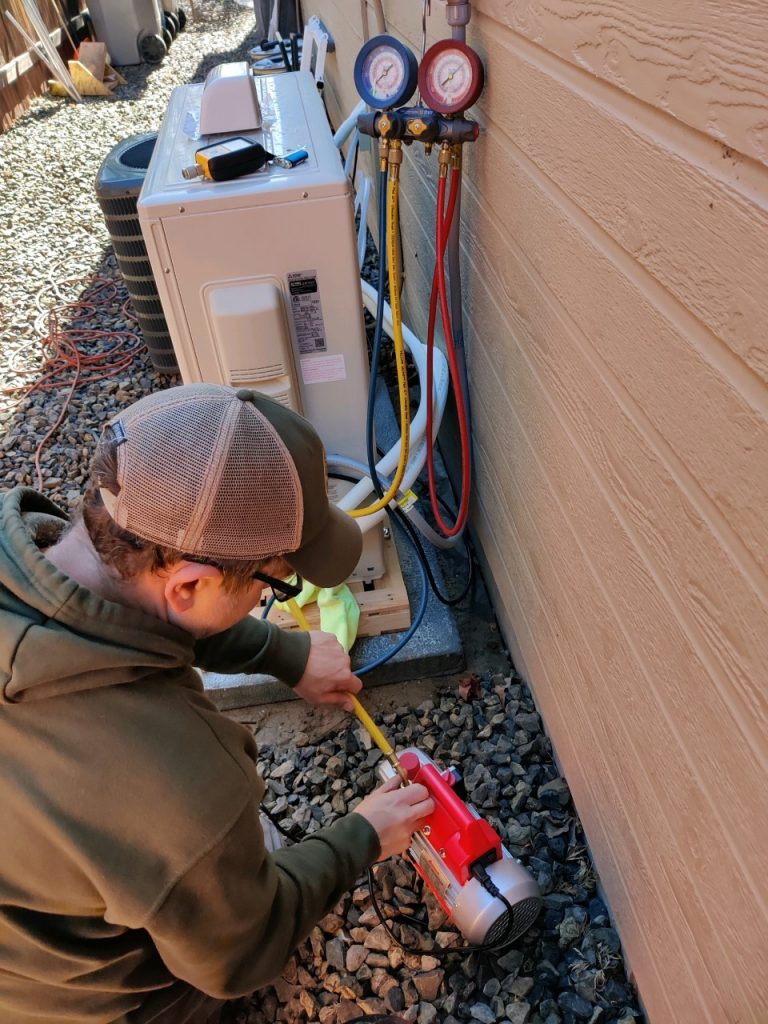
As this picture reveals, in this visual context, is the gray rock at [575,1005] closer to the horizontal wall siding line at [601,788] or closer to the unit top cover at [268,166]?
the horizontal wall siding line at [601,788]

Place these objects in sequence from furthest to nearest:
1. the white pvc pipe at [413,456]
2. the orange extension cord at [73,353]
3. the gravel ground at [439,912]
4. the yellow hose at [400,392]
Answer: the orange extension cord at [73,353]
the white pvc pipe at [413,456]
the yellow hose at [400,392]
the gravel ground at [439,912]

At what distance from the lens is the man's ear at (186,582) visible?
1021 mm

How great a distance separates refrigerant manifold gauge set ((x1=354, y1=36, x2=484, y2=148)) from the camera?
5.52 ft

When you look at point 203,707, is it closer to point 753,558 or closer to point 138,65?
point 753,558

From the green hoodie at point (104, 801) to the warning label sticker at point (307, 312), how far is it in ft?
3.16

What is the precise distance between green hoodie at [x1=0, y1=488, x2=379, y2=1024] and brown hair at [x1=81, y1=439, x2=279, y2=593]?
0.21ft

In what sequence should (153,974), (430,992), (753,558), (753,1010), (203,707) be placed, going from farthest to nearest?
(430,992) → (153,974) → (203,707) → (753,1010) → (753,558)

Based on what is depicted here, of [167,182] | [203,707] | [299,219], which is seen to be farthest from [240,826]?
[167,182]

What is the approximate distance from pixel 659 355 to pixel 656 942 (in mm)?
1043

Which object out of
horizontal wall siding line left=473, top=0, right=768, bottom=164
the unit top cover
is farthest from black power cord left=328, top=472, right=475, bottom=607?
horizontal wall siding line left=473, top=0, right=768, bottom=164

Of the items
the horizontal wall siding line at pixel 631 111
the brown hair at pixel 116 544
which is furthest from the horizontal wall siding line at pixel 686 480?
the brown hair at pixel 116 544

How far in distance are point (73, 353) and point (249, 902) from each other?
143 inches

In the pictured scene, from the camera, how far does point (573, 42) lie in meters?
1.18

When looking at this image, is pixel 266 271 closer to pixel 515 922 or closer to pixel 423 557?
pixel 423 557
